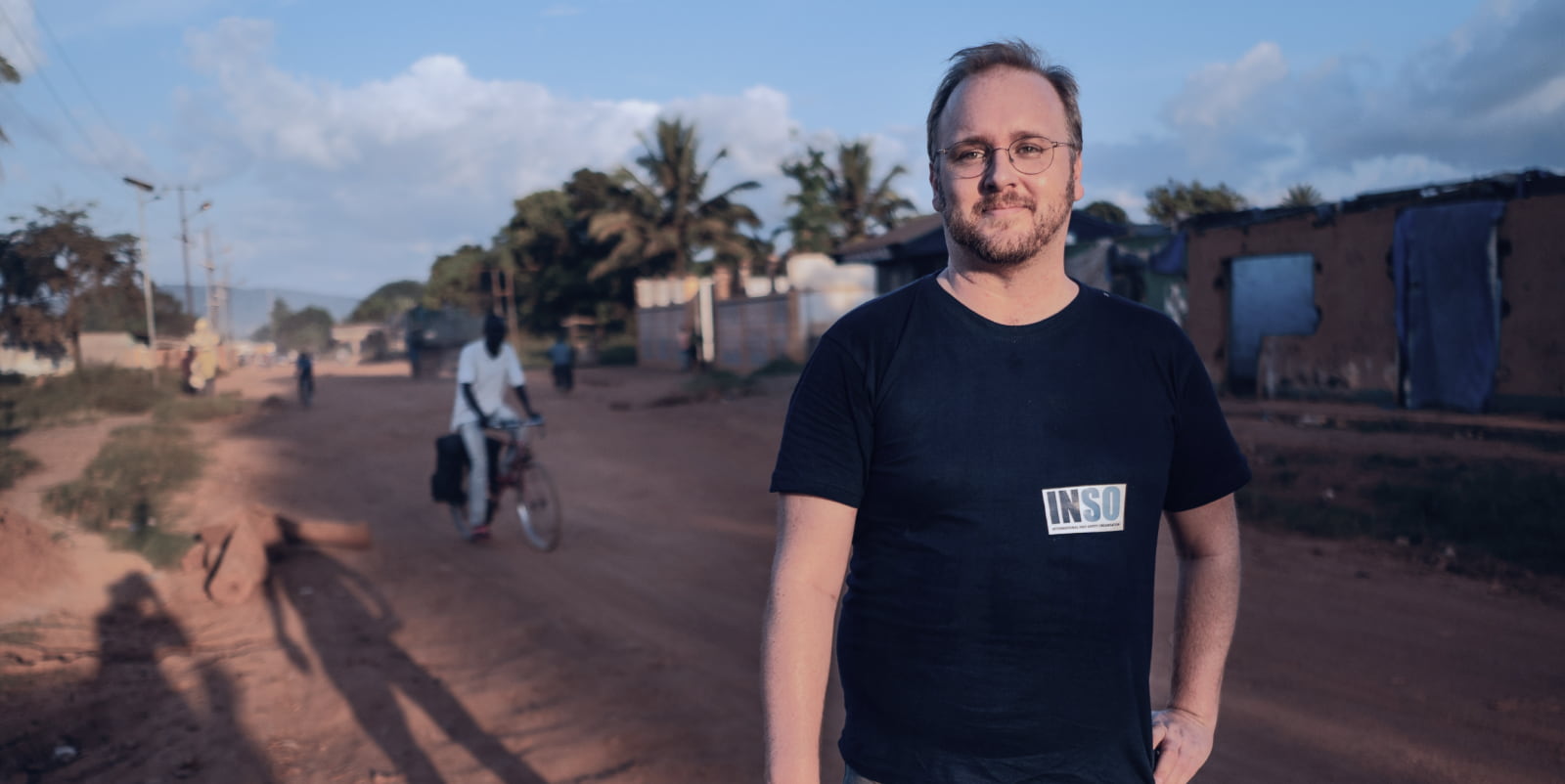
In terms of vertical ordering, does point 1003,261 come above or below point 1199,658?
above

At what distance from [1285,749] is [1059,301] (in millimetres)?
3066

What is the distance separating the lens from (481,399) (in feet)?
27.3

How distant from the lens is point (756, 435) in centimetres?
1515

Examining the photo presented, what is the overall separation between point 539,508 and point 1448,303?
1038 centimetres

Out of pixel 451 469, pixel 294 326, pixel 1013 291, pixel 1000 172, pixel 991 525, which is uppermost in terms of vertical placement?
pixel 294 326

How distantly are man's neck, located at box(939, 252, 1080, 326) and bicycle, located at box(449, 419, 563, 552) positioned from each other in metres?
6.97

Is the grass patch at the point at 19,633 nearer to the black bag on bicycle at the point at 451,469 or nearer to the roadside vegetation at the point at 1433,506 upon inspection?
the black bag on bicycle at the point at 451,469

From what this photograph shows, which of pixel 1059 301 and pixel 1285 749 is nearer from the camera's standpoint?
pixel 1059 301

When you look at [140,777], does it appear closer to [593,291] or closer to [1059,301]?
[1059,301]

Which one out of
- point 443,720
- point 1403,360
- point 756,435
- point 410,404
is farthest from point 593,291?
point 443,720

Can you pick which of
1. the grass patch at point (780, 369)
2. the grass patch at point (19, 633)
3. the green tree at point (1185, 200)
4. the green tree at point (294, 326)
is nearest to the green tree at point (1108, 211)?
A: the green tree at point (1185, 200)

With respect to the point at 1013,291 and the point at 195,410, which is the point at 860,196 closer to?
the point at 195,410

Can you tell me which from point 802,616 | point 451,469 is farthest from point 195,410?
point 802,616

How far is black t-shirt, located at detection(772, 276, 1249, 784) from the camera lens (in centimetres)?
168
